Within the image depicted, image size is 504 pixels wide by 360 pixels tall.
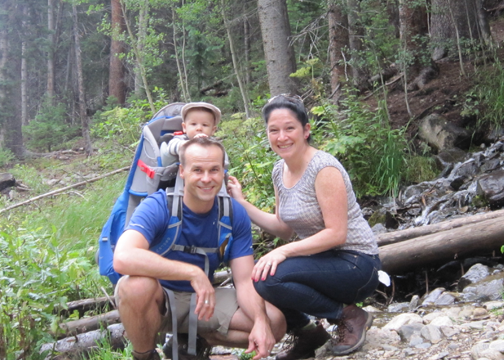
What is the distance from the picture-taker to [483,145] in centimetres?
865

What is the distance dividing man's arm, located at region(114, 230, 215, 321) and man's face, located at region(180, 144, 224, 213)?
1.24 feet

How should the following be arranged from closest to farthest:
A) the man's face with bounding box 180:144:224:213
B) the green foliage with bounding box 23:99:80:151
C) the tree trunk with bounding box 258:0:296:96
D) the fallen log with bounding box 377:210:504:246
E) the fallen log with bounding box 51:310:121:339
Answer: the man's face with bounding box 180:144:224:213
the fallen log with bounding box 51:310:121:339
the fallen log with bounding box 377:210:504:246
the tree trunk with bounding box 258:0:296:96
the green foliage with bounding box 23:99:80:151

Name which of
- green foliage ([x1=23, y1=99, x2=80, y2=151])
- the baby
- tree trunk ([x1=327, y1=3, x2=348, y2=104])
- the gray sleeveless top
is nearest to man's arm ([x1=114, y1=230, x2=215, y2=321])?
the gray sleeveless top

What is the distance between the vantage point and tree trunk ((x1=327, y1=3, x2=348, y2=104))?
884cm

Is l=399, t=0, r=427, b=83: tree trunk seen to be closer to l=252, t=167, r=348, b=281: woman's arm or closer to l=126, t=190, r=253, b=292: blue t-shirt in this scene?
l=252, t=167, r=348, b=281: woman's arm

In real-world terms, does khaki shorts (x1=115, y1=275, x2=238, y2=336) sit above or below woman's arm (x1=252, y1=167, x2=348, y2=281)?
below

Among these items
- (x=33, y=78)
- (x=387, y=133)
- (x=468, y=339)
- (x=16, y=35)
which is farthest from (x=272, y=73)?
(x=33, y=78)

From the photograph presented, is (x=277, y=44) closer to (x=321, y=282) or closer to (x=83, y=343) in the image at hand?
(x=83, y=343)

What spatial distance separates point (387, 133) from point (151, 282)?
216 inches

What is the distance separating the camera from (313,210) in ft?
10.6

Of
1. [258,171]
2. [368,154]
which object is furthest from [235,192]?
[368,154]

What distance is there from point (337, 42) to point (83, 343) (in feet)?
21.7

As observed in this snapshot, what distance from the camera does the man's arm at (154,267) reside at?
113 inches

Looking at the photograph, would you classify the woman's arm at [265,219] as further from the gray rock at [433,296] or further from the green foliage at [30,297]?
the gray rock at [433,296]
